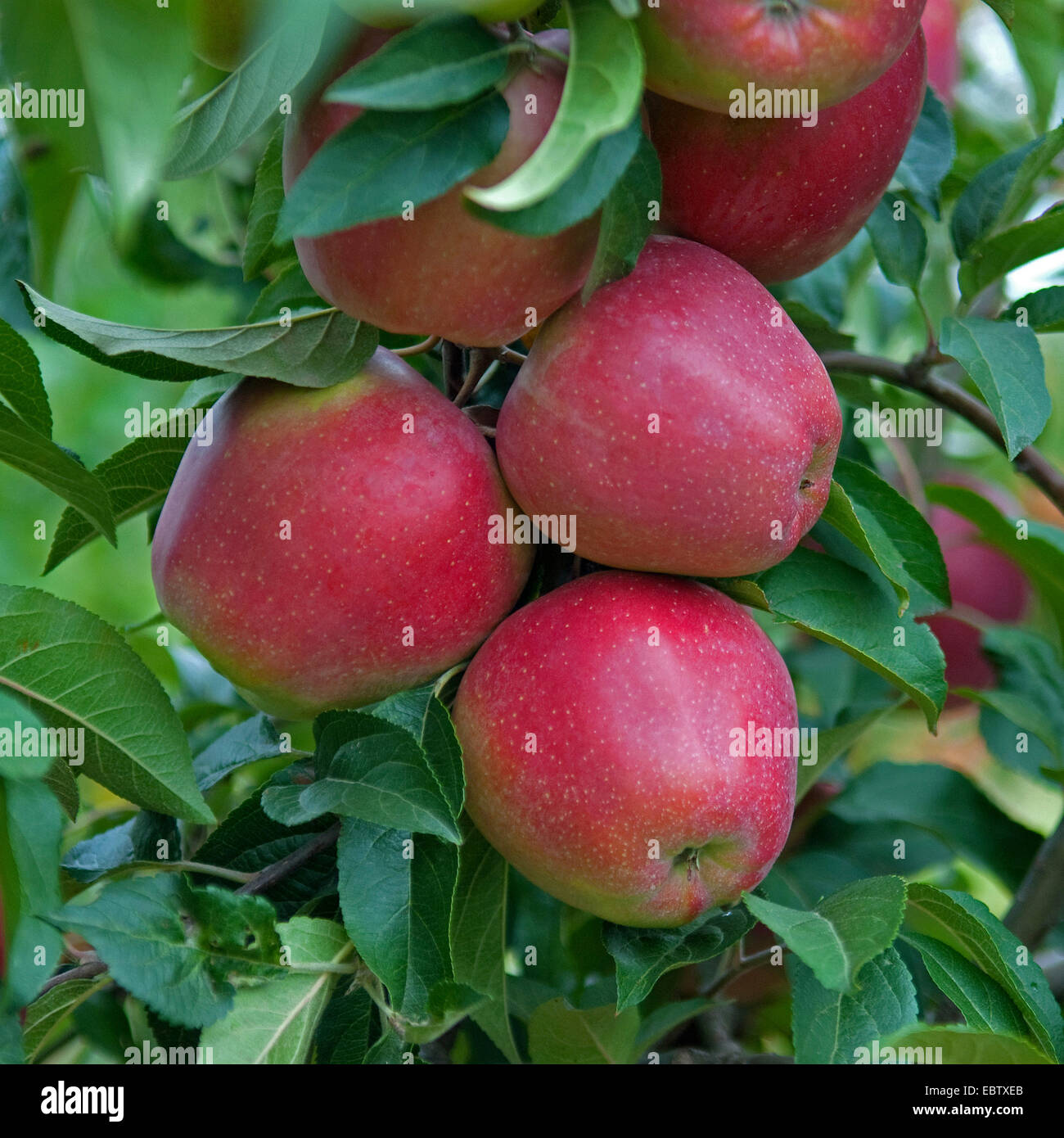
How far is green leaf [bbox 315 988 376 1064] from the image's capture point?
0.66m

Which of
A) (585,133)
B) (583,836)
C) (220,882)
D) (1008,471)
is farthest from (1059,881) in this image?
(1008,471)

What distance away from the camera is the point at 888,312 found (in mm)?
1459

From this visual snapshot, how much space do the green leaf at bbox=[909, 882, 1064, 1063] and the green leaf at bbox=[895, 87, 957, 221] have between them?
0.49 meters

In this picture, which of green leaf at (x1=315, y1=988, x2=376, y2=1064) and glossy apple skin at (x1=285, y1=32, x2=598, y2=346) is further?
green leaf at (x1=315, y1=988, x2=376, y2=1064)

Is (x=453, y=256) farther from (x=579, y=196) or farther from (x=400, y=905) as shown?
(x=400, y=905)

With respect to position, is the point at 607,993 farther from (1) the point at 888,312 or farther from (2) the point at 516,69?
(1) the point at 888,312

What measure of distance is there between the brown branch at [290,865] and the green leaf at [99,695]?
0.25 feet

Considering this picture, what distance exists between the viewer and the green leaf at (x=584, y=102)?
0.42 metres

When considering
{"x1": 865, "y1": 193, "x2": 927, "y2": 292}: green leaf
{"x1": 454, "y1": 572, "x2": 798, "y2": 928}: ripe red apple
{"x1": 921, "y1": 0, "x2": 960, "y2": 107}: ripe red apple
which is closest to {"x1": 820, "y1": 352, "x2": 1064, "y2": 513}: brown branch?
{"x1": 865, "y1": 193, "x2": 927, "y2": 292}: green leaf

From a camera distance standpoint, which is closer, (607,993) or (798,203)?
(798,203)

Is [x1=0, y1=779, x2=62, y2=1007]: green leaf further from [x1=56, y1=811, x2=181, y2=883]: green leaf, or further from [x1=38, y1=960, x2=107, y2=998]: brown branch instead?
[x1=56, y1=811, x2=181, y2=883]: green leaf

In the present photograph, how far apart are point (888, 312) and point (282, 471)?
1.04 m

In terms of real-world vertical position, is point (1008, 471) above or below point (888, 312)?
below

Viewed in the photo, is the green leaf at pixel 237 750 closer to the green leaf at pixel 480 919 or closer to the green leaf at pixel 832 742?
the green leaf at pixel 480 919
